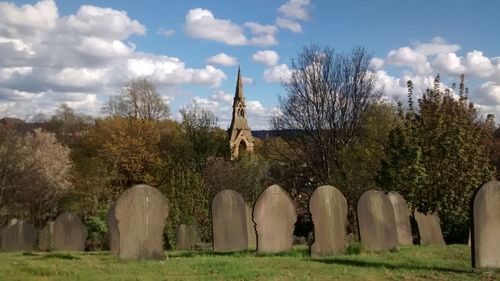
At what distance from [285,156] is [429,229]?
22534mm

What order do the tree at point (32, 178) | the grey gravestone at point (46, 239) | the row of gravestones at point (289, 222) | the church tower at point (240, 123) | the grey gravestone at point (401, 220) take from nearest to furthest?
the row of gravestones at point (289, 222)
the grey gravestone at point (401, 220)
the grey gravestone at point (46, 239)
the tree at point (32, 178)
the church tower at point (240, 123)

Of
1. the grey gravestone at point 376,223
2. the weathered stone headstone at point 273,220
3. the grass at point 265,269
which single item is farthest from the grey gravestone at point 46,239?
the grey gravestone at point 376,223

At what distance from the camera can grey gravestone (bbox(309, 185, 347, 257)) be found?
11.7 m

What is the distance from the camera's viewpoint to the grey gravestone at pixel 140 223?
11.1 meters

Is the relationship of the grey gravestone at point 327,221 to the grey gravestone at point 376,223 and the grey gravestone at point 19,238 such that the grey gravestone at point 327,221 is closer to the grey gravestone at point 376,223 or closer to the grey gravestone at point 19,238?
the grey gravestone at point 376,223

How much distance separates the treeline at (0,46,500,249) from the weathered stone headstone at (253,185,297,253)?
221 inches

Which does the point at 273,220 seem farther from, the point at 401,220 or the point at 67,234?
the point at 67,234

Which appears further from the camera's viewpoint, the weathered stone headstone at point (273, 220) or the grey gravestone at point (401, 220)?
the grey gravestone at point (401, 220)

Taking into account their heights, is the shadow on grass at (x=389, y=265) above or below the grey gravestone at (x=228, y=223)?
below

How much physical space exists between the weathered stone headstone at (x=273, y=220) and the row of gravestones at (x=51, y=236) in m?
7.33

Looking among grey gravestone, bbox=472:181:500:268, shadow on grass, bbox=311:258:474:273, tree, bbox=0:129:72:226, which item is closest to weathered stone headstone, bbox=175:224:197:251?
shadow on grass, bbox=311:258:474:273

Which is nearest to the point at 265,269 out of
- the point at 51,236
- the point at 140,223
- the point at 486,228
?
the point at 140,223

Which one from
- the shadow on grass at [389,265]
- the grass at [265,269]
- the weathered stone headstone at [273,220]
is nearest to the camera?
the grass at [265,269]

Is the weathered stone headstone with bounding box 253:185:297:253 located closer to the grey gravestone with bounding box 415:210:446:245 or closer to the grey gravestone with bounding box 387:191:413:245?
the grey gravestone with bounding box 387:191:413:245
